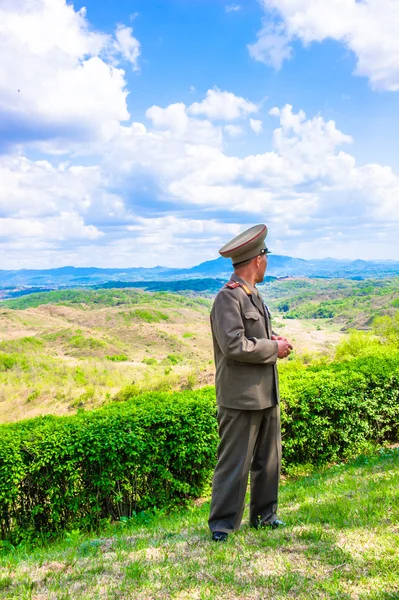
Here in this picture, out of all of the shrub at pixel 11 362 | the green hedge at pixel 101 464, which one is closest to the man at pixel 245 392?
the green hedge at pixel 101 464

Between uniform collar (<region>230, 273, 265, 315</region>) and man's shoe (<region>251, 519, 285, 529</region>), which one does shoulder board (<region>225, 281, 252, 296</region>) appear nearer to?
uniform collar (<region>230, 273, 265, 315</region>)

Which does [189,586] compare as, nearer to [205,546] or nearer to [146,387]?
[205,546]

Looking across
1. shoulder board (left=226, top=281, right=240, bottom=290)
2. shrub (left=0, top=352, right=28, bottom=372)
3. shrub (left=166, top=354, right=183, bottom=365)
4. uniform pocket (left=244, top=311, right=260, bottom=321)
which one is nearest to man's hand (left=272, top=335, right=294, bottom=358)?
uniform pocket (left=244, top=311, right=260, bottom=321)

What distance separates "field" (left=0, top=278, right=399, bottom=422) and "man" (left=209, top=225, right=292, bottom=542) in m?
18.5

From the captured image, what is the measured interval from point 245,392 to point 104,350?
67.0m

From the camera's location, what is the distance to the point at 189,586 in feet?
9.99

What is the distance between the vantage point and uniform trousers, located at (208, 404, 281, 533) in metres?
3.76

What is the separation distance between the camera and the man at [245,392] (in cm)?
370

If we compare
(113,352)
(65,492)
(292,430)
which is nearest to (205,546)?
(65,492)

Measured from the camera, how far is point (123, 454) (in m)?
5.82

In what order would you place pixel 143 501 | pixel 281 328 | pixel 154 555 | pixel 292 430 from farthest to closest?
pixel 281 328
pixel 292 430
pixel 143 501
pixel 154 555

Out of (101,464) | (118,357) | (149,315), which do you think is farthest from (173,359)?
(101,464)

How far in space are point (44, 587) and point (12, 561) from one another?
2.53ft

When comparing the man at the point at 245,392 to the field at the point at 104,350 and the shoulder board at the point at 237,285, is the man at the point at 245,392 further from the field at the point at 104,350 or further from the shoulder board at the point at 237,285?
the field at the point at 104,350
